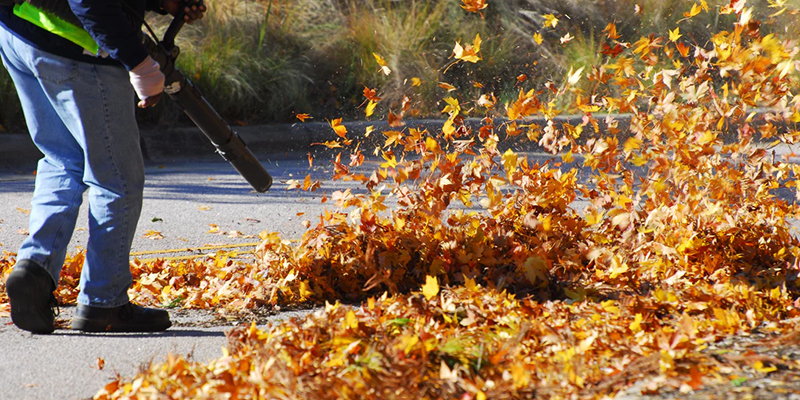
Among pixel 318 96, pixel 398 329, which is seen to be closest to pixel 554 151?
pixel 398 329

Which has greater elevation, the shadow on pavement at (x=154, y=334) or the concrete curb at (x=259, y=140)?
the shadow on pavement at (x=154, y=334)

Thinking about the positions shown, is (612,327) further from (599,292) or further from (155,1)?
(155,1)

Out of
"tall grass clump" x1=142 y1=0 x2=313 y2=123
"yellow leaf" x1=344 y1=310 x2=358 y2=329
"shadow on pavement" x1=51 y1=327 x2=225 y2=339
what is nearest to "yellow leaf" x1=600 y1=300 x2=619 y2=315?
"yellow leaf" x1=344 y1=310 x2=358 y2=329

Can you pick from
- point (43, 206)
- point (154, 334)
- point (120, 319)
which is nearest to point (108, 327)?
point (120, 319)

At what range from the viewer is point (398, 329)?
2.36 meters

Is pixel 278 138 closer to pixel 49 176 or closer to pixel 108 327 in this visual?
pixel 49 176

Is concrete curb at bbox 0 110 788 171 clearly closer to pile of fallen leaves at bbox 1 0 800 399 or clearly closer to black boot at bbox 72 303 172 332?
pile of fallen leaves at bbox 1 0 800 399

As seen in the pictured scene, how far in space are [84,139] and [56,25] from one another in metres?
0.37

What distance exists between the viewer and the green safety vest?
259 cm

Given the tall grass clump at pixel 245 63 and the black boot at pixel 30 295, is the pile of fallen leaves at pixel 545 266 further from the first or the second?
the tall grass clump at pixel 245 63

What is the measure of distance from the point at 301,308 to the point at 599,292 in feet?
3.68

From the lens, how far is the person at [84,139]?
2590 millimetres

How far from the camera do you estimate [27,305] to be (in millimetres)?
2738

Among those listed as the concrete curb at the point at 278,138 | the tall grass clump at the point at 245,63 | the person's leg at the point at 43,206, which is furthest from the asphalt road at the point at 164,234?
the tall grass clump at the point at 245,63
